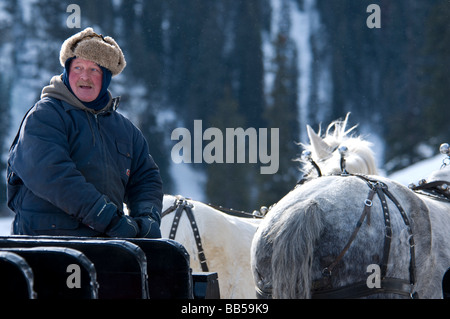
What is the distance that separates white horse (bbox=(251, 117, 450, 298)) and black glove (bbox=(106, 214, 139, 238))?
623 mm

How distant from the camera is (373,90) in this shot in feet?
137

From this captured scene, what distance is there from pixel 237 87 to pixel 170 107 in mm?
4322

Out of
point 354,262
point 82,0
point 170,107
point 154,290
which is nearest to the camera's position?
point 154,290

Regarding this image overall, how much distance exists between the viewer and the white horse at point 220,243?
164 inches

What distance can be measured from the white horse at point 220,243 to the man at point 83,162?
0.97 meters

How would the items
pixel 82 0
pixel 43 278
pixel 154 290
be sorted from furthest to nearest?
1. pixel 82 0
2. pixel 154 290
3. pixel 43 278

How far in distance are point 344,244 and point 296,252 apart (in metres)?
0.23

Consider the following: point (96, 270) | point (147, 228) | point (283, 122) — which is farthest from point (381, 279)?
point (283, 122)

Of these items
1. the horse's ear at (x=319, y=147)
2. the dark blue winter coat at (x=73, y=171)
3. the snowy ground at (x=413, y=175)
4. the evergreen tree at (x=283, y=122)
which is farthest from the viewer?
the evergreen tree at (x=283, y=122)

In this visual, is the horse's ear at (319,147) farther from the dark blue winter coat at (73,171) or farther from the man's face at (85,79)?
Answer: the man's face at (85,79)

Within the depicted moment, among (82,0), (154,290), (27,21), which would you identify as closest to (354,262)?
(154,290)

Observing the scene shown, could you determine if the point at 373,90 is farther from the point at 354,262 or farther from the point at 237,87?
the point at 354,262

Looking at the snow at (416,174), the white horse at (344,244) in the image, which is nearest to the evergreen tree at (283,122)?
the snow at (416,174)
